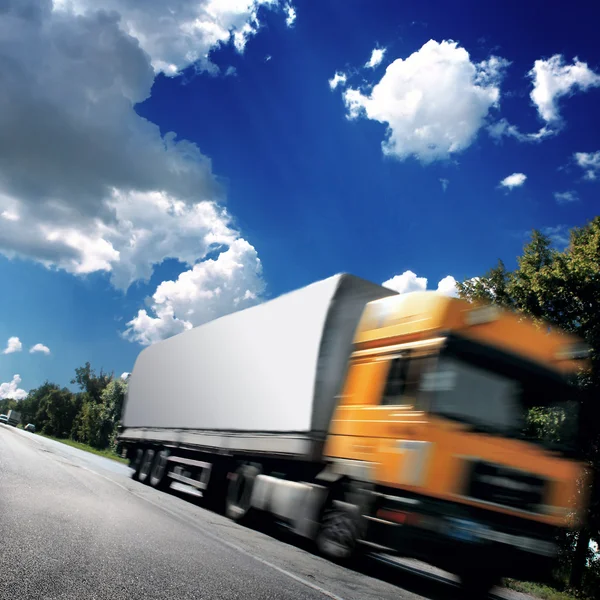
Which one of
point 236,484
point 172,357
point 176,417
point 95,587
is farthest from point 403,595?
point 172,357

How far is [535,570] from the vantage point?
590 centimetres

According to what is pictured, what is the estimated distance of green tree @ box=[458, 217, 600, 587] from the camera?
39.3 feet

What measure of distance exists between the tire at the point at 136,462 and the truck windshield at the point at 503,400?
523 inches

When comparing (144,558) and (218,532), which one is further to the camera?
(218,532)

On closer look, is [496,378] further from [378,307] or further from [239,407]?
[239,407]

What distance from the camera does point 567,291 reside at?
15469mm

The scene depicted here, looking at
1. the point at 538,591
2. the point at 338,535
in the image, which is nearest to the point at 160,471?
the point at 338,535

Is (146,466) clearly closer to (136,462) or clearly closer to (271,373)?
(136,462)

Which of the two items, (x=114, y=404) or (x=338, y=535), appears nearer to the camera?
(x=338, y=535)

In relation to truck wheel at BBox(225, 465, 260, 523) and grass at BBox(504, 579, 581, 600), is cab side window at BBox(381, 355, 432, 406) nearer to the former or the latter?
truck wheel at BBox(225, 465, 260, 523)

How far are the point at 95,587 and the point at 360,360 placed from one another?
459cm

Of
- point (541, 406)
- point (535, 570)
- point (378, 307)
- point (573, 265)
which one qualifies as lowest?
point (535, 570)

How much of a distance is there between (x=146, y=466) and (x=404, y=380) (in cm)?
1193

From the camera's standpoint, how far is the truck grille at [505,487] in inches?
225
